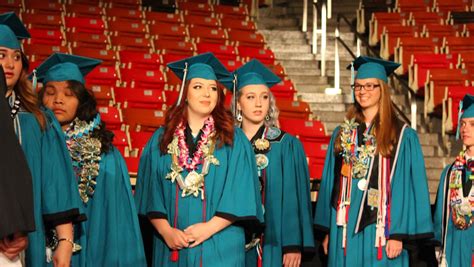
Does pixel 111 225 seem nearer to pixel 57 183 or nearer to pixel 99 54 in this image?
pixel 57 183

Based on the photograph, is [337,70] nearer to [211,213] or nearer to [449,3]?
[449,3]

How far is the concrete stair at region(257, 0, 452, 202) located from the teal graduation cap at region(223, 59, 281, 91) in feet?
12.4

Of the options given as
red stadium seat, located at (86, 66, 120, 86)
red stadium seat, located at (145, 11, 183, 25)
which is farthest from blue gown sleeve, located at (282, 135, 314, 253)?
red stadium seat, located at (145, 11, 183, 25)

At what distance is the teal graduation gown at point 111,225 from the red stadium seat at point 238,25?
8797 millimetres

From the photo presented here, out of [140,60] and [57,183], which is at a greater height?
[140,60]

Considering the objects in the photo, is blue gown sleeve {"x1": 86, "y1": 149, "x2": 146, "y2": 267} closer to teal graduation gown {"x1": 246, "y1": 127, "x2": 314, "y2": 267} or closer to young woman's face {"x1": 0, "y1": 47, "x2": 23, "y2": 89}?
teal graduation gown {"x1": 246, "y1": 127, "x2": 314, "y2": 267}

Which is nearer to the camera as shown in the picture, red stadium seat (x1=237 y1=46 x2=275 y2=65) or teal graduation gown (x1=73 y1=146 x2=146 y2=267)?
teal graduation gown (x1=73 y1=146 x2=146 y2=267)

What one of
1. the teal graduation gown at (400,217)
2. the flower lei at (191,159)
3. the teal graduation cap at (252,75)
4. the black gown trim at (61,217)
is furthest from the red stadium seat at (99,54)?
the black gown trim at (61,217)

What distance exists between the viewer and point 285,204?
203 inches

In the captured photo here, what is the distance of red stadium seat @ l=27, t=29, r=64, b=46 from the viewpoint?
36.5 ft

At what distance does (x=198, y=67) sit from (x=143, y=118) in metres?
4.52

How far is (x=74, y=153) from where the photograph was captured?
180 inches

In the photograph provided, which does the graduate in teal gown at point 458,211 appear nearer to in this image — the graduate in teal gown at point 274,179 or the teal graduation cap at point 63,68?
the graduate in teal gown at point 274,179

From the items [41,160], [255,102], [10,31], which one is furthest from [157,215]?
[10,31]
